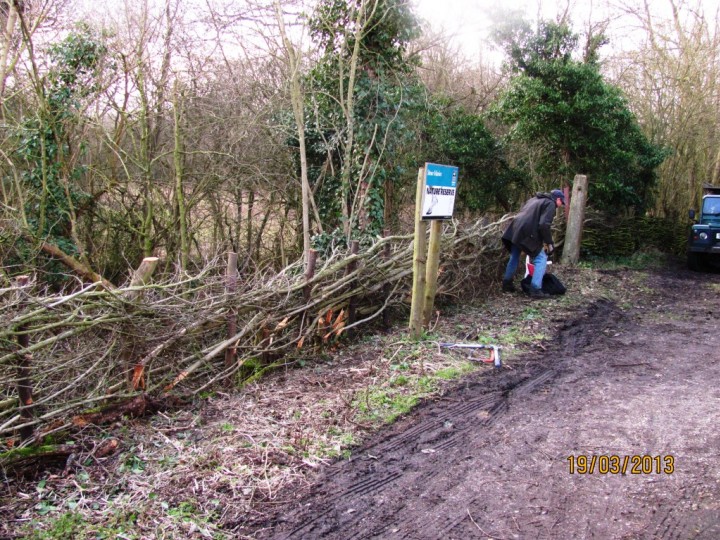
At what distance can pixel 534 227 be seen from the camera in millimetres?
8141

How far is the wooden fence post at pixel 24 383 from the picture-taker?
371 centimetres

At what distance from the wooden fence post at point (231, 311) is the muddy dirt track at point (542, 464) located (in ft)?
5.95

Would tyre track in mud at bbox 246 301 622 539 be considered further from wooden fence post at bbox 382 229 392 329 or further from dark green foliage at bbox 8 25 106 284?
dark green foliage at bbox 8 25 106 284

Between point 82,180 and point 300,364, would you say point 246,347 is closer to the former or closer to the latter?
point 300,364

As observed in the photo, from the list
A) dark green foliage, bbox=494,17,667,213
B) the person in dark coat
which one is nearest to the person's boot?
the person in dark coat

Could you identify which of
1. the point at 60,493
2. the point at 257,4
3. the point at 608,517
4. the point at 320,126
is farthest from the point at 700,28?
the point at 60,493

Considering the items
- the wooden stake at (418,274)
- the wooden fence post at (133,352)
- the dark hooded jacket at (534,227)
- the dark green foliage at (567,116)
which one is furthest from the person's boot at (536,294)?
the wooden fence post at (133,352)

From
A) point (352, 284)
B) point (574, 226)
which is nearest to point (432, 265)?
point (352, 284)

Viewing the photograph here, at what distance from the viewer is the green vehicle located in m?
12.1

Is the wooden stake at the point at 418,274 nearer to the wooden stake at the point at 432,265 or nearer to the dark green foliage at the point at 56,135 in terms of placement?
the wooden stake at the point at 432,265

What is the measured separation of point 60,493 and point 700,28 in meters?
18.8

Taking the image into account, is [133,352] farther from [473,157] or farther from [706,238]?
[706,238]
